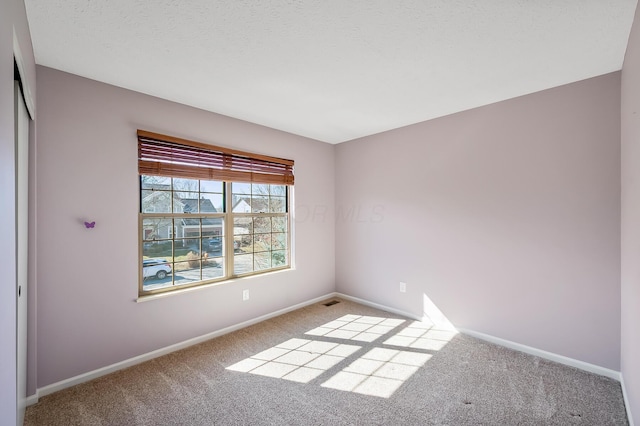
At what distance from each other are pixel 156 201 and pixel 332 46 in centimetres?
216

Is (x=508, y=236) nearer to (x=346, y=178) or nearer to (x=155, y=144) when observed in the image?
(x=346, y=178)

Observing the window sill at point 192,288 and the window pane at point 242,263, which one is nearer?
the window sill at point 192,288

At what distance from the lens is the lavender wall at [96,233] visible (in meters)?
2.18

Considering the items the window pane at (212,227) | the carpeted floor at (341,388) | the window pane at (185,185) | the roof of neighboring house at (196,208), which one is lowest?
the carpeted floor at (341,388)

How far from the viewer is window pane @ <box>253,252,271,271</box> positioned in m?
3.66

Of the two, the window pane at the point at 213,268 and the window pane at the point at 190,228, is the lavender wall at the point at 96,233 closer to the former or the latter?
the window pane at the point at 213,268

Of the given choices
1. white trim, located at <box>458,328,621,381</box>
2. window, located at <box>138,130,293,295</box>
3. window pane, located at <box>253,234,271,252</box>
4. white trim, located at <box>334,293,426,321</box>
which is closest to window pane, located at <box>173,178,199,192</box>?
window, located at <box>138,130,293,295</box>

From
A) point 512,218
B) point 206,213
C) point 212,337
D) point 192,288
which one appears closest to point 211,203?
point 206,213

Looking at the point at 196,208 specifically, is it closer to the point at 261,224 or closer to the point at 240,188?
the point at 240,188

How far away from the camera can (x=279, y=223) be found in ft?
13.0

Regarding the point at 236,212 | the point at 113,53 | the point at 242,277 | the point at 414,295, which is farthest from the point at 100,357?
the point at 414,295

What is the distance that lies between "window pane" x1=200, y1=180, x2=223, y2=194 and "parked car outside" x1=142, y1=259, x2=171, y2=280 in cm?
85

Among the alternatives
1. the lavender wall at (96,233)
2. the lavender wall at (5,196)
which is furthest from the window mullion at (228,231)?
the lavender wall at (5,196)

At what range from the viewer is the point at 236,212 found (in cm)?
345
